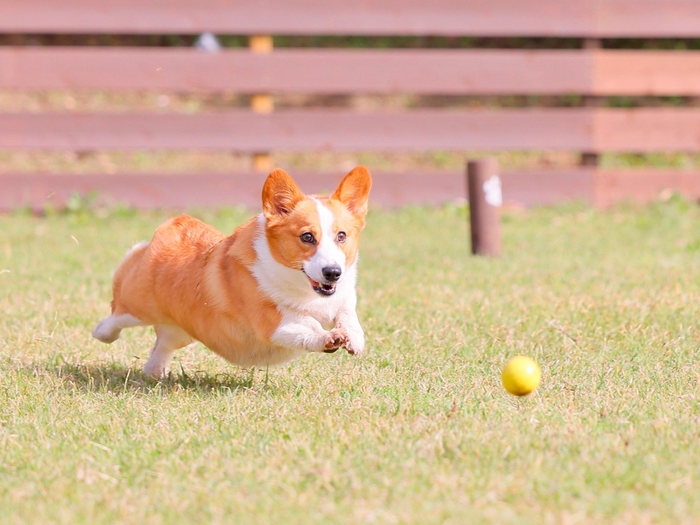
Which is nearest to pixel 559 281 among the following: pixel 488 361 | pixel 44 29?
pixel 488 361

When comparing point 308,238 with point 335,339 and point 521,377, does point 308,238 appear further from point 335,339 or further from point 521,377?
point 521,377

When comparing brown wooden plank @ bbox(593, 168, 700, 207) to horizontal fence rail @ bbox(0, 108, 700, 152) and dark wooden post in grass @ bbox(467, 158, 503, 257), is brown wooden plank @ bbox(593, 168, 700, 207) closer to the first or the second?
horizontal fence rail @ bbox(0, 108, 700, 152)

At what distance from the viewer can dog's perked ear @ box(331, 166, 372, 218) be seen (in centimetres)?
384

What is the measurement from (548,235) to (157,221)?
338 cm

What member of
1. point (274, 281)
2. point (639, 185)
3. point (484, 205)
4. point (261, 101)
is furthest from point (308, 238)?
point (639, 185)

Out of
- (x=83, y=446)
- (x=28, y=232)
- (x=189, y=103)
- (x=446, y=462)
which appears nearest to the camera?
(x=446, y=462)

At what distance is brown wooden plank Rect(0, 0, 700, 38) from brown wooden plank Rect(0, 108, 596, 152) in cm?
77

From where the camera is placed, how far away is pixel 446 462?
292 centimetres

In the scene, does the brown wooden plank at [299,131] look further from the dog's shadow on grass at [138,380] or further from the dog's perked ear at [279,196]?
the dog's perked ear at [279,196]

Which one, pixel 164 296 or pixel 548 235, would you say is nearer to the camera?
pixel 164 296

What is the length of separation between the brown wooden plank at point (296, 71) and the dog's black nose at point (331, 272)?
18.5ft

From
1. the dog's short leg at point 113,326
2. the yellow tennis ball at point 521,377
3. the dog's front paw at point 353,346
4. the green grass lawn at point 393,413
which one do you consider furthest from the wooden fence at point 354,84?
the yellow tennis ball at point 521,377

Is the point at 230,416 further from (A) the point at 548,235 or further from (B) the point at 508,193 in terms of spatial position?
(B) the point at 508,193

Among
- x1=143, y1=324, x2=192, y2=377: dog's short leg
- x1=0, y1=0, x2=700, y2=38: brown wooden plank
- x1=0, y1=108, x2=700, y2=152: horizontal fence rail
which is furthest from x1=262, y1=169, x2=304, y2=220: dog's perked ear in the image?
x1=0, y1=0, x2=700, y2=38: brown wooden plank
